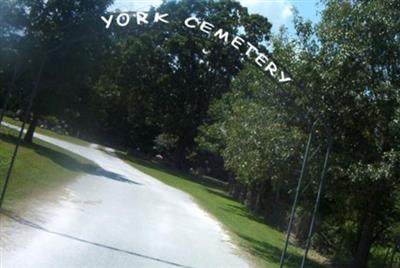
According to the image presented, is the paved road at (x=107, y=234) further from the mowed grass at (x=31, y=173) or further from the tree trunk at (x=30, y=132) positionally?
the tree trunk at (x=30, y=132)

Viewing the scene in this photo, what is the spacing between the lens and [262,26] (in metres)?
51.2

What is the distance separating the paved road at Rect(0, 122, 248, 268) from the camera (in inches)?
404

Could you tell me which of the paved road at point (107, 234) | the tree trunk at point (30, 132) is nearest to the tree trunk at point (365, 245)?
the paved road at point (107, 234)

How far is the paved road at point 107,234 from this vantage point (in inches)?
404

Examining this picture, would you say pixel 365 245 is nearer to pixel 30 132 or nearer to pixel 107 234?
pixel 107 234

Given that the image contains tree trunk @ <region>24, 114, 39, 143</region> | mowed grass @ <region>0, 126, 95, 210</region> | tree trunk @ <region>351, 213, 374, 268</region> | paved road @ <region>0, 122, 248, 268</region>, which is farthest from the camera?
tree trunk @ <region>24, 114, 39, 143</region>

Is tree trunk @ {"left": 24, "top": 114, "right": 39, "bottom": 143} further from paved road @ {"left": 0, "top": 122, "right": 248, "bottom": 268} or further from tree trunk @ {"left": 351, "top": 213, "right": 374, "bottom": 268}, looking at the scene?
tree trunk @ {"left": 351, "top": 213, "right": 374, "bottom": 268}

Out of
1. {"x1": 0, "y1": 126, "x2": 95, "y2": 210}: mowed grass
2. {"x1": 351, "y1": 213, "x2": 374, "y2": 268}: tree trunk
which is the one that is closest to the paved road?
{"x1": 0, "y1": 126, "x2": 95, "y2": 210}: mowed grass

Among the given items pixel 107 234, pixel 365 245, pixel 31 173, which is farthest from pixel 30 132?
pixel 107 234

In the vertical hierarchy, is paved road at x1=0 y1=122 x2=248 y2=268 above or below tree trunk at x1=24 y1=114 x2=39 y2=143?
below

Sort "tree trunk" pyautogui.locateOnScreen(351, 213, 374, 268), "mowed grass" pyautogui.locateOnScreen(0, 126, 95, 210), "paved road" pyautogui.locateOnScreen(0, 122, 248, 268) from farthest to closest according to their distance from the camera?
"tree trunk" pyautogui.locateOnScreen(351, 213, 374, 268) < "mowed grass" pyautogui.locateOnScreen(0, 126, 95, 210) < "paved road" pyautogui.locateOnScreen(0, 122, 248, 268)

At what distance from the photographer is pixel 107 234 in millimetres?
13281

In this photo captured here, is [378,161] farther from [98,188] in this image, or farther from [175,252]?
[98,188]

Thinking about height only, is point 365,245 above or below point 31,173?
above
